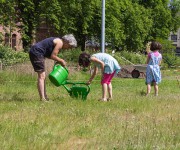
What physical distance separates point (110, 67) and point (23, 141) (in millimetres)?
5089

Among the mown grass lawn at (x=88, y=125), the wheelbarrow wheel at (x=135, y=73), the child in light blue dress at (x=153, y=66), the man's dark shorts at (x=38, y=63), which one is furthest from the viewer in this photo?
the wheelbarrow wheel at (x=135, y=73)

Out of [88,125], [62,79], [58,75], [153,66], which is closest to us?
[88,125]

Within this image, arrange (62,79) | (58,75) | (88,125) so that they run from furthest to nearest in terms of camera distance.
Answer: (62,79)
(58,75)
(88,125)

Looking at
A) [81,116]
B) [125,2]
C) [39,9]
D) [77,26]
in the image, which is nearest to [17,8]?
[39,9]

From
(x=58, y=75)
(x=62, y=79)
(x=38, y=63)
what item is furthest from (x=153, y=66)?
(x=38, y=63)

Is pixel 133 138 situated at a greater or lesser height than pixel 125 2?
lesser

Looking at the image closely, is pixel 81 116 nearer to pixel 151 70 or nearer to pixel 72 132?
pixel 72 132

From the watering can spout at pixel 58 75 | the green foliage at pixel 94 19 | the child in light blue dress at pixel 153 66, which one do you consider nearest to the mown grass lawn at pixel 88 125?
the watering can spout at pixel 58 75

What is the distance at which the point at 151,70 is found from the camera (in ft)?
38.3

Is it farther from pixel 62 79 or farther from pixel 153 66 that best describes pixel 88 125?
pixel 153 66

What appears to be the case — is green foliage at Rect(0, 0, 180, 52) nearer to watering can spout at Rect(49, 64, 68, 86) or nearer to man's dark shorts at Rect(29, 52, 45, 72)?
man's dark shorts at Rect(29, 52, 45, 72)

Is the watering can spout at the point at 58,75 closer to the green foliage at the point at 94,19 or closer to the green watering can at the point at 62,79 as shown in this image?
the green watering can at the point at 62,79

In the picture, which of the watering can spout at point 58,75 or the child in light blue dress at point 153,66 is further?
the child in light blue dress at point 153,66

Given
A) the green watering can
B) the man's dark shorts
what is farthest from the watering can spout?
the man's dark shorts
